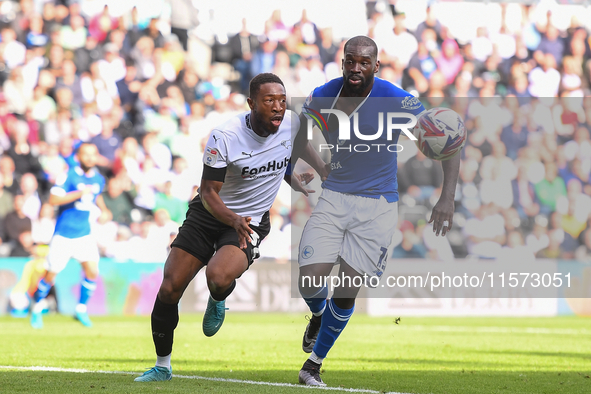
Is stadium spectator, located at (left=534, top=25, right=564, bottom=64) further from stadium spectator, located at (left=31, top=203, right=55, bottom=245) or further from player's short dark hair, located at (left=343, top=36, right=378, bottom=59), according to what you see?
player's short dark hair, located at (left=343, top=36, right=378, bottom=59)

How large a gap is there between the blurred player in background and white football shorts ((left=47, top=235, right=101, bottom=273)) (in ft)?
20.1

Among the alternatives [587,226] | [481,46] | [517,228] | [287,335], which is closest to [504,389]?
[287,335]

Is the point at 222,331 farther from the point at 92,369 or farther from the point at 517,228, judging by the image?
the point at 517,228

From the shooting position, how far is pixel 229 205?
20.5 ft

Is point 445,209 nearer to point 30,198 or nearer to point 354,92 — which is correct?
point 354,92

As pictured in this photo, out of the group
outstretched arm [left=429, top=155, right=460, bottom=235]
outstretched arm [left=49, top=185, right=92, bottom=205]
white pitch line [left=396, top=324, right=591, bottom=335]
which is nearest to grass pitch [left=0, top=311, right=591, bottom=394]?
white pitch line [left=396, top=324, right=591, bottom=335]

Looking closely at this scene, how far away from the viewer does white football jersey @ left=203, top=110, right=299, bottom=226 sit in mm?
5918

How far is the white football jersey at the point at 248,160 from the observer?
5.92 meters

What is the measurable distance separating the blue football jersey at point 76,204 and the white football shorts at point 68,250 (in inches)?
3.3

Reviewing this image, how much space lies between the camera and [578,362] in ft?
27.9

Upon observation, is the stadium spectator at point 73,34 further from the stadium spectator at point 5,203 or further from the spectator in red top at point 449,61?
the spectator in red top at point 449,61

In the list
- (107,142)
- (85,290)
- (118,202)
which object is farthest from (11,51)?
(85,290)

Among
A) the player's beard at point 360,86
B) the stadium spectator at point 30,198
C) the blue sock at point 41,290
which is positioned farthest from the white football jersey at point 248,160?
the stadium spectator at point 30,198

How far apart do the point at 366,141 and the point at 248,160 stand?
1.00m
